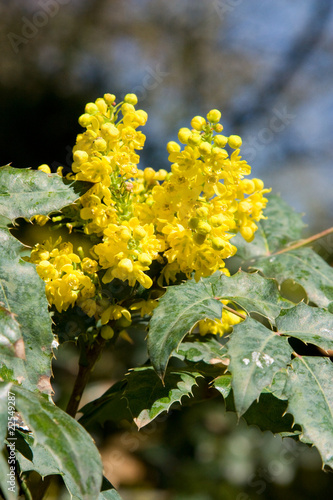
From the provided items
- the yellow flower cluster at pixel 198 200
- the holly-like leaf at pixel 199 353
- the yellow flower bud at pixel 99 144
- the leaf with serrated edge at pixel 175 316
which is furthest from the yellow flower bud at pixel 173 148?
the holly-like leaf at pixel 199 353

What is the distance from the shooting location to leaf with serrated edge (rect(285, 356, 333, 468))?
2.22 feet

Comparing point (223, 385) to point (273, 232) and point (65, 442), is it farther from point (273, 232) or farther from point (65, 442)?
point (273, 232)

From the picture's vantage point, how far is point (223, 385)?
83cm

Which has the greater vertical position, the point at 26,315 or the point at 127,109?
the point at 127,109

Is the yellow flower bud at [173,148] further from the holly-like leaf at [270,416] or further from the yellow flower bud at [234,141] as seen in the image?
the holly-like leaf at [270,416]

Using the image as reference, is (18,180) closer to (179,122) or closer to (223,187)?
(223,187)

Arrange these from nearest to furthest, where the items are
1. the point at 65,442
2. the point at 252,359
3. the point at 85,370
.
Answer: the point at 65,442 → the point at 252,359 → the point at 85,370

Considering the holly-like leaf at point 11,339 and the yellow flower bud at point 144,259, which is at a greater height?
the yellow flower bud at point 144,259

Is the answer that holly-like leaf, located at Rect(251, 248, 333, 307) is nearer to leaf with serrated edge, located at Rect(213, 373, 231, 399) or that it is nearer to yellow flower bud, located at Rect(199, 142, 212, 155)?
leaf with serrated edge, located at Rect(213, 373, 231, 399)

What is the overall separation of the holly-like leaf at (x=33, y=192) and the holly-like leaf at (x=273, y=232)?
21.7 inches

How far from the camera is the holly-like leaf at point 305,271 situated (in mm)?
1039

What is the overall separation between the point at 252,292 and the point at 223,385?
0.16 m

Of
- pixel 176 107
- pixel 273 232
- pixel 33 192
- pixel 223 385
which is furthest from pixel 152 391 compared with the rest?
pixel 176 107

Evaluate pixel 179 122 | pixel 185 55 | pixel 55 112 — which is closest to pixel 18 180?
pixel 55 112
